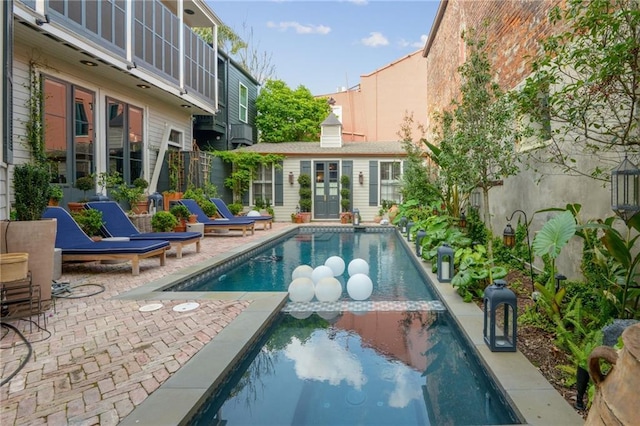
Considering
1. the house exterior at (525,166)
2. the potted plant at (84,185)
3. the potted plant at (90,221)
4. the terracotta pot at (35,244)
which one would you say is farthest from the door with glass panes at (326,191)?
the terracotta pot at (35,244)

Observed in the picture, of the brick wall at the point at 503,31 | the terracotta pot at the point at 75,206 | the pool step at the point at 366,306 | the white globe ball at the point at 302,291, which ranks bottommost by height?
the pool step at the point at 366,306

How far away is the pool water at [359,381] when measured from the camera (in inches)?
102

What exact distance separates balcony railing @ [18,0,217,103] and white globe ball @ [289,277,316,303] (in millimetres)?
6504

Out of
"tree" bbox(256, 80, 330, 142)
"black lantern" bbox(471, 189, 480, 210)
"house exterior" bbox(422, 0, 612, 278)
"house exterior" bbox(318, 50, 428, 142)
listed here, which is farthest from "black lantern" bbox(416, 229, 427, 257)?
"house exterior" bbox(318, 50, 428, 142)

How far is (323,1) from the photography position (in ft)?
77.8

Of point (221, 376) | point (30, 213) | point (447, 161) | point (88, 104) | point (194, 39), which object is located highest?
Result: point (194, 39)

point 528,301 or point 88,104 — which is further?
point 88,104

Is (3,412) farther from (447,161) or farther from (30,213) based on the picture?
(447,161)

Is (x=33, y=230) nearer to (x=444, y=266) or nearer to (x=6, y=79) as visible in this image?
(x=6, y=79)

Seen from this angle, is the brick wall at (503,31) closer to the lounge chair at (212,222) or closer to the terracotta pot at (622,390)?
the terracotta pot at (622,390)

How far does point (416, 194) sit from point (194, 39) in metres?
8.89

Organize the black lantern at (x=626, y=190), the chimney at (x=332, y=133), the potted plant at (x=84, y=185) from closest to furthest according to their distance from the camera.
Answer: the black lantern at (x=626, y=190)
the potted plant at (x=84, y=185)
the chimney at (x=332, y=133)

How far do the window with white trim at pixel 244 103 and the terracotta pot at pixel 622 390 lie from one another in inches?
762

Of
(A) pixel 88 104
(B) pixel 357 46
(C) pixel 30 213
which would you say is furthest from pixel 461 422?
(B) pixel 357 46
